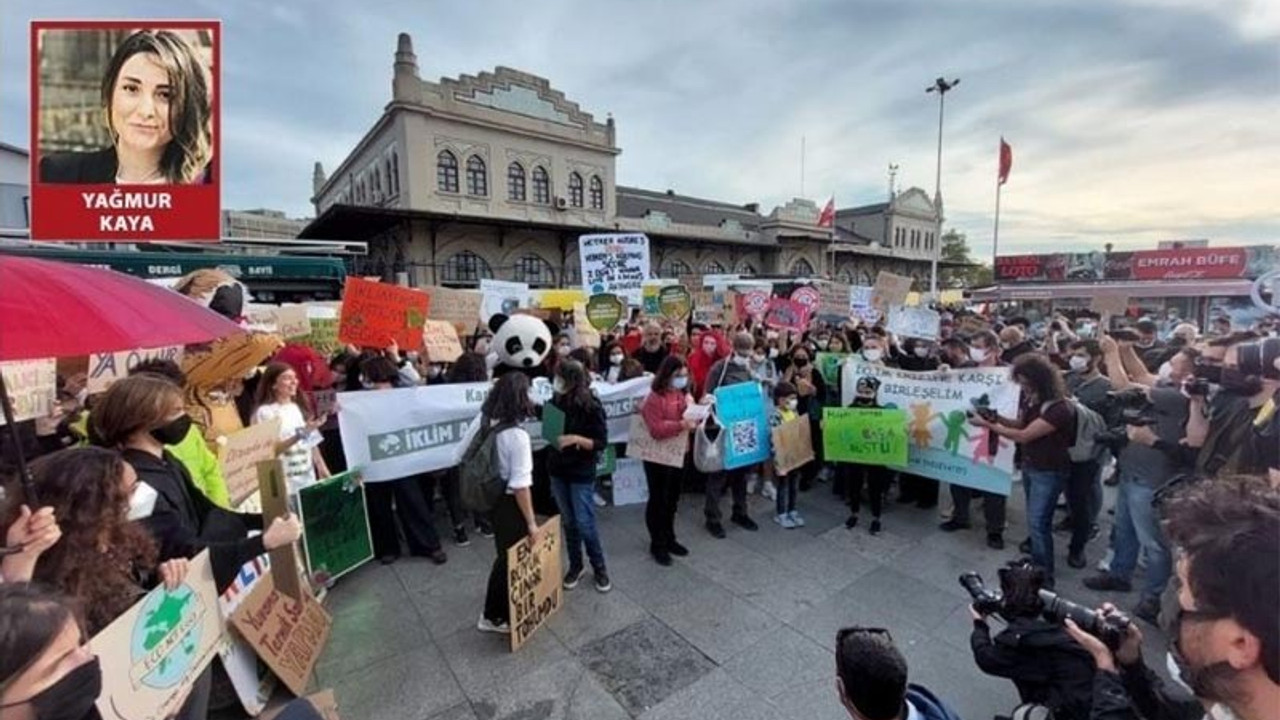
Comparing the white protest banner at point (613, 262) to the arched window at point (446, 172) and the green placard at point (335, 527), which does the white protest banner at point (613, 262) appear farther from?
the arched window at point (446, 172)

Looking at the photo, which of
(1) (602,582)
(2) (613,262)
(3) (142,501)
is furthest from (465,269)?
(3) (142,501)

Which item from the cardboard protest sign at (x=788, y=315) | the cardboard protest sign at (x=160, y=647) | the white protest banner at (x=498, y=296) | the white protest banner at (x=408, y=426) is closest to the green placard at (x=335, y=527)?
the white protest banner at (x=408, y=426)

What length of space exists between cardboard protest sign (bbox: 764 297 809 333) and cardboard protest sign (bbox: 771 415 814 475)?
3.94 meters

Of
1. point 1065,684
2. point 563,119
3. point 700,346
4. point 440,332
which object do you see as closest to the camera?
point 1065,684

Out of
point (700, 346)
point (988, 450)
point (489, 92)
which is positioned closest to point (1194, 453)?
point (988, 450)

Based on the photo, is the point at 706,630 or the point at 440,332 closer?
the point at 706,630

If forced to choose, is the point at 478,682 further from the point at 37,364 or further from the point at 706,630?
the point at 37,364

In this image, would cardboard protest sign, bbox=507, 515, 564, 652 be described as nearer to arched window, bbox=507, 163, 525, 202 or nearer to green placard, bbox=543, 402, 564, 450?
green placard, bbox=543, 402, 564, 450

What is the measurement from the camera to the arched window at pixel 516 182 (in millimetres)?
30172

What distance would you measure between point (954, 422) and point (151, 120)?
637cm

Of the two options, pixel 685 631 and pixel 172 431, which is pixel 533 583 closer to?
pixel 685 631

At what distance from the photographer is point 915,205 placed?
190 ft

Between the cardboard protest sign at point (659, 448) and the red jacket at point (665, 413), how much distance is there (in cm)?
4

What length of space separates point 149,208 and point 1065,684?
485 centimetres
